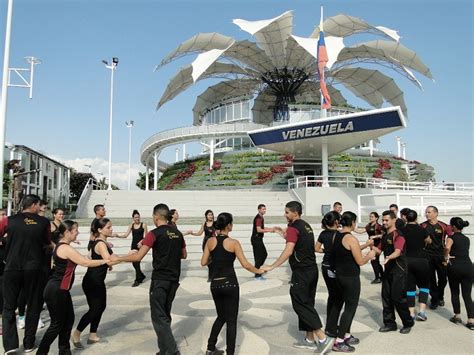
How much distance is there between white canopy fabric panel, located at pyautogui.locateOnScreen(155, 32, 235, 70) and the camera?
38.7 meters

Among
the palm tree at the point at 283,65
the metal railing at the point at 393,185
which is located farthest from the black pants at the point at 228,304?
the palm tree at the point at 283,65

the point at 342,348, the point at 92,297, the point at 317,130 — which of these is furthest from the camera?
the point at 317,130

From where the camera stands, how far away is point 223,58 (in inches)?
1642

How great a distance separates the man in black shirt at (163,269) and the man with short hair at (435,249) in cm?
455

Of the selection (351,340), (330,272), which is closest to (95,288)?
(330,272)

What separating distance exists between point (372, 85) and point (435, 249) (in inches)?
1691

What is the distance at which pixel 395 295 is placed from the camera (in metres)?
5.71

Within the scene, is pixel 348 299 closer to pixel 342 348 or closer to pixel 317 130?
pixel 342 348

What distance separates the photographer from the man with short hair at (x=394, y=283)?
570cm

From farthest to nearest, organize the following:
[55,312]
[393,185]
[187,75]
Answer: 1. [187,75]
2. [393,185]
3. [55,312]

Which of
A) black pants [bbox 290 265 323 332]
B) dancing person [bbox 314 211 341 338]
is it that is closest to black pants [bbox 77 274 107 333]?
black pants [bbox 290 265 323 332]

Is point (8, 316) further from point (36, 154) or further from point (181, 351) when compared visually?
point (36, 154)

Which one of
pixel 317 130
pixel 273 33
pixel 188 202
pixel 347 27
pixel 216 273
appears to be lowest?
pixel 216 273

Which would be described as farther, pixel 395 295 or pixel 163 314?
pixel 395 295
